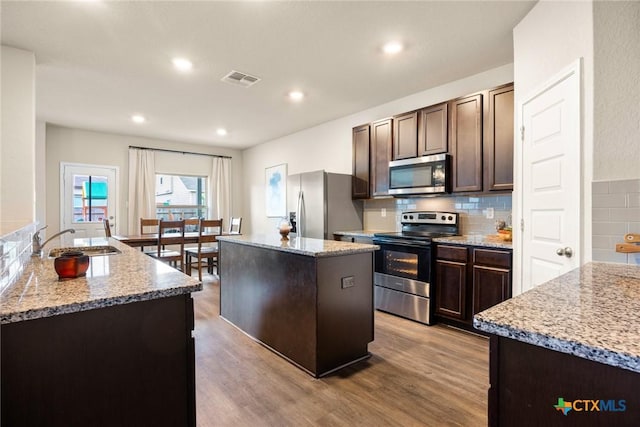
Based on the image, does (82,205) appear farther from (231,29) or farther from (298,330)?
(298,330)

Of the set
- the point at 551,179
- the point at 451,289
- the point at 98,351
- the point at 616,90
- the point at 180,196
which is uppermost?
the point at 616,90

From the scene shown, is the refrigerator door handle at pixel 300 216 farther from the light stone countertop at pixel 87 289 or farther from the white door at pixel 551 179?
the light stone countertop at pixel 87 289

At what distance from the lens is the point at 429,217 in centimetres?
375

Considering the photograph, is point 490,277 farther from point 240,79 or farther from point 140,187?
point 140,187

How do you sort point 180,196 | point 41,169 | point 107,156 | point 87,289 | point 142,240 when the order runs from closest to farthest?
point 87,289
point 142,240
point 41,169
point 107,156
point 180,196

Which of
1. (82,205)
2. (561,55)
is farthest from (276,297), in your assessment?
(82,205)

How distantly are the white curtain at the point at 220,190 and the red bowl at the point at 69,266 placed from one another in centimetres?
571

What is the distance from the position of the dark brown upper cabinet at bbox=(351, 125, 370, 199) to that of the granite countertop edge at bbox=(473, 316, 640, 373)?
356 centimetres

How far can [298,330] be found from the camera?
235 cm

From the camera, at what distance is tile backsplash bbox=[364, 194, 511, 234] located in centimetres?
328

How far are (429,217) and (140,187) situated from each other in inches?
Answer: 204

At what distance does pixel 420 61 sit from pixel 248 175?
4953 mm

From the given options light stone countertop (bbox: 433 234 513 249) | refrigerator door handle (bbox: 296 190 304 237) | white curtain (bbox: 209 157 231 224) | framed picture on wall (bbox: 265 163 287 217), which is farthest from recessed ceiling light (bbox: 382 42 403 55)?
white curtain (bbox: 209 157 231 224)

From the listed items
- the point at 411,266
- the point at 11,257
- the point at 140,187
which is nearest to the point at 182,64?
the point at 11,257
